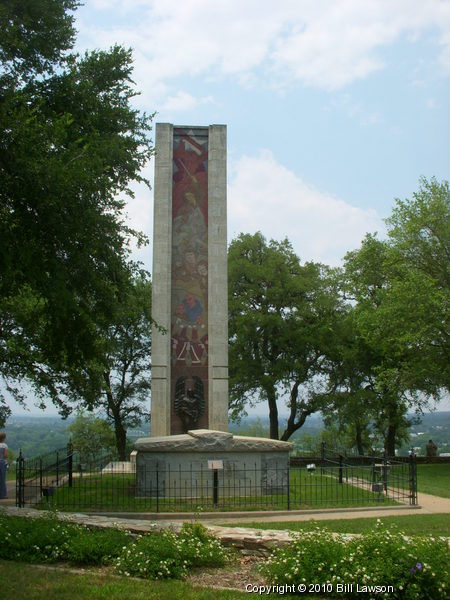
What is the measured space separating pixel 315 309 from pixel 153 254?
49.5 ft

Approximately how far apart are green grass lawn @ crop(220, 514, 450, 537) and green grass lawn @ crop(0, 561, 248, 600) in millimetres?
3815

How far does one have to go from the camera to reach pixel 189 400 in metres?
23.9

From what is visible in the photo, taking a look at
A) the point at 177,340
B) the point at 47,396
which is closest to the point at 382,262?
the point at 177,340

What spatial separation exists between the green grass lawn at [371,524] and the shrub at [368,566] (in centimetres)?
304

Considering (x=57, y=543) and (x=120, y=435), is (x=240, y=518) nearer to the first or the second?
(x=57, y=543)

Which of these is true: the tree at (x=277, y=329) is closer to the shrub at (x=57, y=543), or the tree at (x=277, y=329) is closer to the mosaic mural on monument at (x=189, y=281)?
the mosaic mural on monument at (x=189, y=281)

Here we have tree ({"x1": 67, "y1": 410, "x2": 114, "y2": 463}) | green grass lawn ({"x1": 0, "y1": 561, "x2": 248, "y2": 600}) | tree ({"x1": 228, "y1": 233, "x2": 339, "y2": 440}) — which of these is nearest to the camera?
green grass lawn ({"x1": 0, "y1": 561, "x2": 248, "y2": 600})

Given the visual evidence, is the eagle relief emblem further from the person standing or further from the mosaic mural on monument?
the person standing

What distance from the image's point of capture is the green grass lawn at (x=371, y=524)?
1091cm

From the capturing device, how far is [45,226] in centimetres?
1205

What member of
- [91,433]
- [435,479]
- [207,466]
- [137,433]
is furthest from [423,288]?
[91,433]

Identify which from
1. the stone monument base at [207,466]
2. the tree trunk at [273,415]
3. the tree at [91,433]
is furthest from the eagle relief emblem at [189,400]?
the tree at [91,433]

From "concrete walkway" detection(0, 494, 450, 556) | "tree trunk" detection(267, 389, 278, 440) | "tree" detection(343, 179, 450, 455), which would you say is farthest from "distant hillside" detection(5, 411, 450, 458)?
"concrete walkway" detection(0, 494, 450, 556)

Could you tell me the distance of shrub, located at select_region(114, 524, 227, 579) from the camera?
7770 mm
